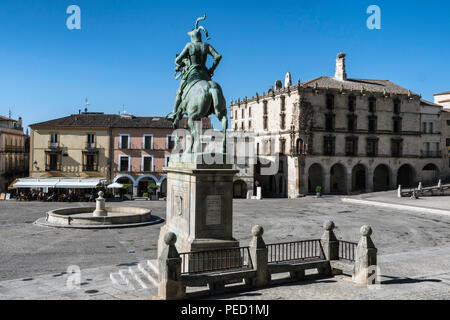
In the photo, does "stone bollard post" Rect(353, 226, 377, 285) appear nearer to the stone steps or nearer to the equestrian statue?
the equestrian statue

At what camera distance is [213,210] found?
1089 centimetres

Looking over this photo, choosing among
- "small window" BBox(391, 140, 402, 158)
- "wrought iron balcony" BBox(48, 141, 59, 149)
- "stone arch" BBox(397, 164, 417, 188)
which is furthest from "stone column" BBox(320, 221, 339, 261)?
"stone arch" BBox(397, 164, 417, 188)

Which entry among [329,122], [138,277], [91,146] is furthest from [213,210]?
[329,122]

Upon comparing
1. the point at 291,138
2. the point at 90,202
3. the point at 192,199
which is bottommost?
the point at 90,202

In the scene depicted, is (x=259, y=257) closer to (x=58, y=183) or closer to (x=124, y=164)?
(x=58, y=183)

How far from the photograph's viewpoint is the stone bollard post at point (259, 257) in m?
10.7

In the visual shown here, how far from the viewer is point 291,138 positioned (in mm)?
48562

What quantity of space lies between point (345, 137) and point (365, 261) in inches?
1627

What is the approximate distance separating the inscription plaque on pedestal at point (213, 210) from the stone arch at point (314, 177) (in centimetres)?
4105

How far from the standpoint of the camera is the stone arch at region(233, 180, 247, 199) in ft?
160
